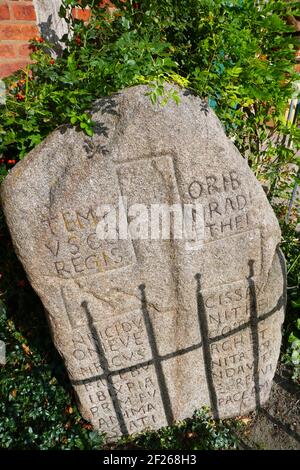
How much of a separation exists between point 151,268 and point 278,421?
1.68 m

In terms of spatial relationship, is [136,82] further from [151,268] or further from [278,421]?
[278,421]

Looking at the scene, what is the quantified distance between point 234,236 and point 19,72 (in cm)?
228

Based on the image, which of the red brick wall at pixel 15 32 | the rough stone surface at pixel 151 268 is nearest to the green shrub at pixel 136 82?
the rough stone surface at pixel 151 268

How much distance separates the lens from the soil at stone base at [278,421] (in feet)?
8.68

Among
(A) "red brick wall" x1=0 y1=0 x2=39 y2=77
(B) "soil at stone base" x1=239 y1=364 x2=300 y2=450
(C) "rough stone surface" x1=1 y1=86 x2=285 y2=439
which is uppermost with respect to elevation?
(A) "red brick wall" x1=0 y1=0 x2=39 y2=77

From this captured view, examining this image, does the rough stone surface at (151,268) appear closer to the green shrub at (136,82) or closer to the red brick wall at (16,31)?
the green shrub at (136,82)

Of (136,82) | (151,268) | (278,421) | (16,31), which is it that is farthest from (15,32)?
(278,421)

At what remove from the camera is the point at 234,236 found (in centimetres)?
220

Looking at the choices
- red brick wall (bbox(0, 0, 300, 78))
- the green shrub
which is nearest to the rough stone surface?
the green shrub

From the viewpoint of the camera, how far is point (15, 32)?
10.00 feet

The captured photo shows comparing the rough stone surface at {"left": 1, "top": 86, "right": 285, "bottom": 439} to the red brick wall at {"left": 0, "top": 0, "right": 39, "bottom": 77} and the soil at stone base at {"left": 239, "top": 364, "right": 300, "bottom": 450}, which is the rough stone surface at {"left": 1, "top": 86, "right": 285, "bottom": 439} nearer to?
the soil at stone base at {"left": 239, "top": 364, "right": 300, "bottom": 450}

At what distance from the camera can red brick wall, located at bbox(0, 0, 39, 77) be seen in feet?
9.75

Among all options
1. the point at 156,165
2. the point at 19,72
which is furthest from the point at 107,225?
the point at 19,72

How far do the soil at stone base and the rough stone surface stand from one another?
0.16m
